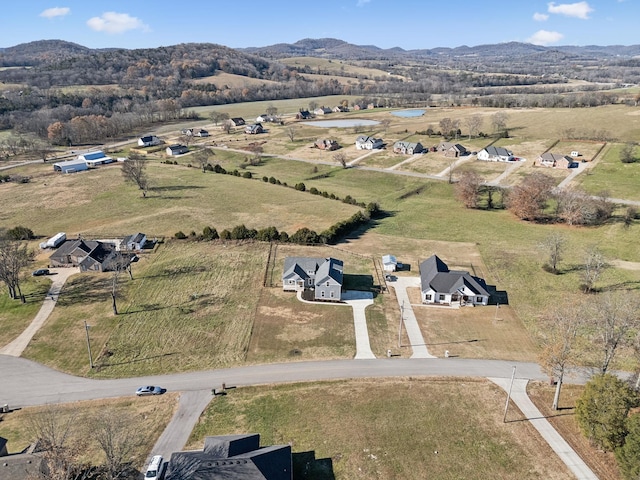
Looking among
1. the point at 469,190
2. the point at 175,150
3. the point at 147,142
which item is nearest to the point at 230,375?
the point at 469,190

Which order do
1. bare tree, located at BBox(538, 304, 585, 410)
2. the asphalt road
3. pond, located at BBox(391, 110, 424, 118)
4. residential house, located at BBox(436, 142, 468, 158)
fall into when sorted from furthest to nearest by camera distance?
pond, located at BBox(391, 110, 424, 118) < residential house, located at BBox(436, 142, 468, 158) < the asphalt road < bare tree, located at BBox(538, 304, 585, 410)

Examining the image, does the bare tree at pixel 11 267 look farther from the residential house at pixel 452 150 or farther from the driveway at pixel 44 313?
the residential house at pixel 452 150

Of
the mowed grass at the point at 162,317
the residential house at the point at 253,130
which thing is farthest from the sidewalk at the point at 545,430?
the residential house at the point at 253,130

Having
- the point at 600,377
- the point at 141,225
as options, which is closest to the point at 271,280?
the point at 141,225

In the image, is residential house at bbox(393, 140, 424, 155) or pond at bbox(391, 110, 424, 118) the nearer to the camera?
residential house at bbox(393, 140, 424, 155)

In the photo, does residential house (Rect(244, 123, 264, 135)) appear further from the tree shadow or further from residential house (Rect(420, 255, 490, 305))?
the tree shadow

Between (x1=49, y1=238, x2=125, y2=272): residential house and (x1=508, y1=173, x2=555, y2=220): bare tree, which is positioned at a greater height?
(x1=508, y1=173, x2=555, y2=220): bare tree

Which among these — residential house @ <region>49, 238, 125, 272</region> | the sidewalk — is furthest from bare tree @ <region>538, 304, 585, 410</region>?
residential house @ <region>49, 238, 125, 272</region>
